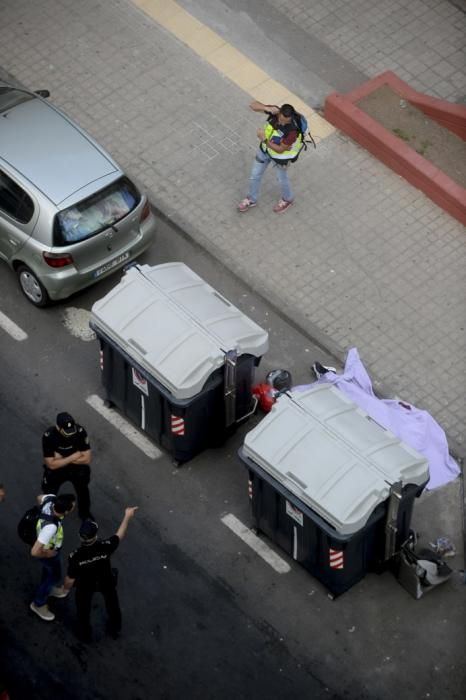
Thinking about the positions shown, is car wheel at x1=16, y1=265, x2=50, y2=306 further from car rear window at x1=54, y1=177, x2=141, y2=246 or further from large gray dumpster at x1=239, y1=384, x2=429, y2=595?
large gray dumpster at x1=239, y1=384, x2=429, y2=595

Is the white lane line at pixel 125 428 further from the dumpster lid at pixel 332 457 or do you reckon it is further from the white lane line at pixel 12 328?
the dumpster lid at pixel 332 457

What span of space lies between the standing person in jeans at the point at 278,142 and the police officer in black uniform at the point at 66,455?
444 cm

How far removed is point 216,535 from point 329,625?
57.1 inches

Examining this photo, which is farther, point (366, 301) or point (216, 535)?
point (366, 301)

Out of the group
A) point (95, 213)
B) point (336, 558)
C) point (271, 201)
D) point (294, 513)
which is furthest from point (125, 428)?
point (271, 201)

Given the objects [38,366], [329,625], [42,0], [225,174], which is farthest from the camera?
[42,0]

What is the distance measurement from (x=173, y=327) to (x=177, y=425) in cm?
100

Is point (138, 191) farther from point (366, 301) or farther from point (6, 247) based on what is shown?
point (366, 301)

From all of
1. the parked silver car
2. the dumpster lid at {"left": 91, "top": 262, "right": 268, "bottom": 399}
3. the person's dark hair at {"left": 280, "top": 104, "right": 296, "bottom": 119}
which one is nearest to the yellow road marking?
the person's dark hair at {"left": 280, "top": 104, "right": 296, "bottom": 119}

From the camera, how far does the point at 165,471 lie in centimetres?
1375

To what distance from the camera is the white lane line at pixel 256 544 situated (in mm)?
13094

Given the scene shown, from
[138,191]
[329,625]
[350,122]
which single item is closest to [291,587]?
[329,625]

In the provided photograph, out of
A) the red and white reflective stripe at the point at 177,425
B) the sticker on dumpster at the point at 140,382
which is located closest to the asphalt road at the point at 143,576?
the red and white reflective stripe at the point at 177,425

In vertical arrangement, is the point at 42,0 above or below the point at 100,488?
above
